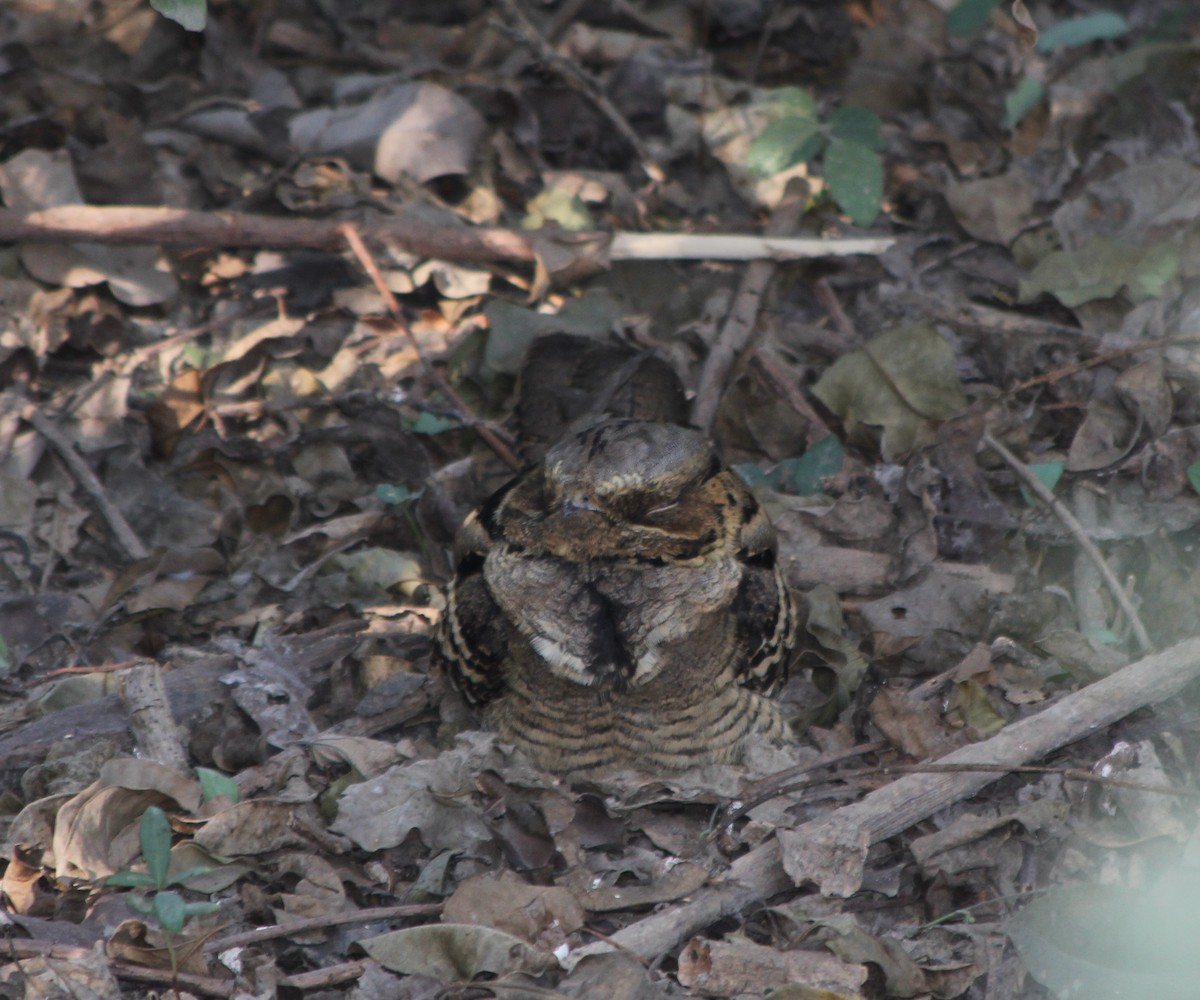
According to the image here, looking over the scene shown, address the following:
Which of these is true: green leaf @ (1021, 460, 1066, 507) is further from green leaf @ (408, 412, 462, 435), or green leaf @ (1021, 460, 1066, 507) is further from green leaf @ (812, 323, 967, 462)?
green leaf @ (408, 412, 462, 435)

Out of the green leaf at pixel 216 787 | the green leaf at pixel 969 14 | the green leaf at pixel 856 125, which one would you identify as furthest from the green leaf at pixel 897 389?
the green leaf at pixel 216 787

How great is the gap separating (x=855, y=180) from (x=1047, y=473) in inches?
52.4

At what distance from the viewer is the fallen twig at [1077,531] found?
3498 mm

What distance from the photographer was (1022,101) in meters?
5.18

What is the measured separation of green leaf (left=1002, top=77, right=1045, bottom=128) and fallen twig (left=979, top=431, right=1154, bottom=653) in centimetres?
170

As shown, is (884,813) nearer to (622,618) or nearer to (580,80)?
(622,618)

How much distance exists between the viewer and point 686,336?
187 inches

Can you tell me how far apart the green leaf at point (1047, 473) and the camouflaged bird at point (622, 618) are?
935mm

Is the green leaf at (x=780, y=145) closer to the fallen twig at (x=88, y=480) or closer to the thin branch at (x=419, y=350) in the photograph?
the thin branch at (x=419, y=350)

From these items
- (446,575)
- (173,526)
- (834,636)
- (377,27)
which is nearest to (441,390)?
(446,575)

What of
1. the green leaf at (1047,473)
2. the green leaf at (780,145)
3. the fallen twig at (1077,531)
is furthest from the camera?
the green leaf at (780,145)

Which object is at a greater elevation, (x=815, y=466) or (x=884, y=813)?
(x=884, y=813)

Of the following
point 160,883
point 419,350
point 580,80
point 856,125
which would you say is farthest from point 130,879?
point 580,80

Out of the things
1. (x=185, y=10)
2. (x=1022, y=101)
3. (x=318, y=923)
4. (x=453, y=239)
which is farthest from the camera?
(x=1022, y=101)
